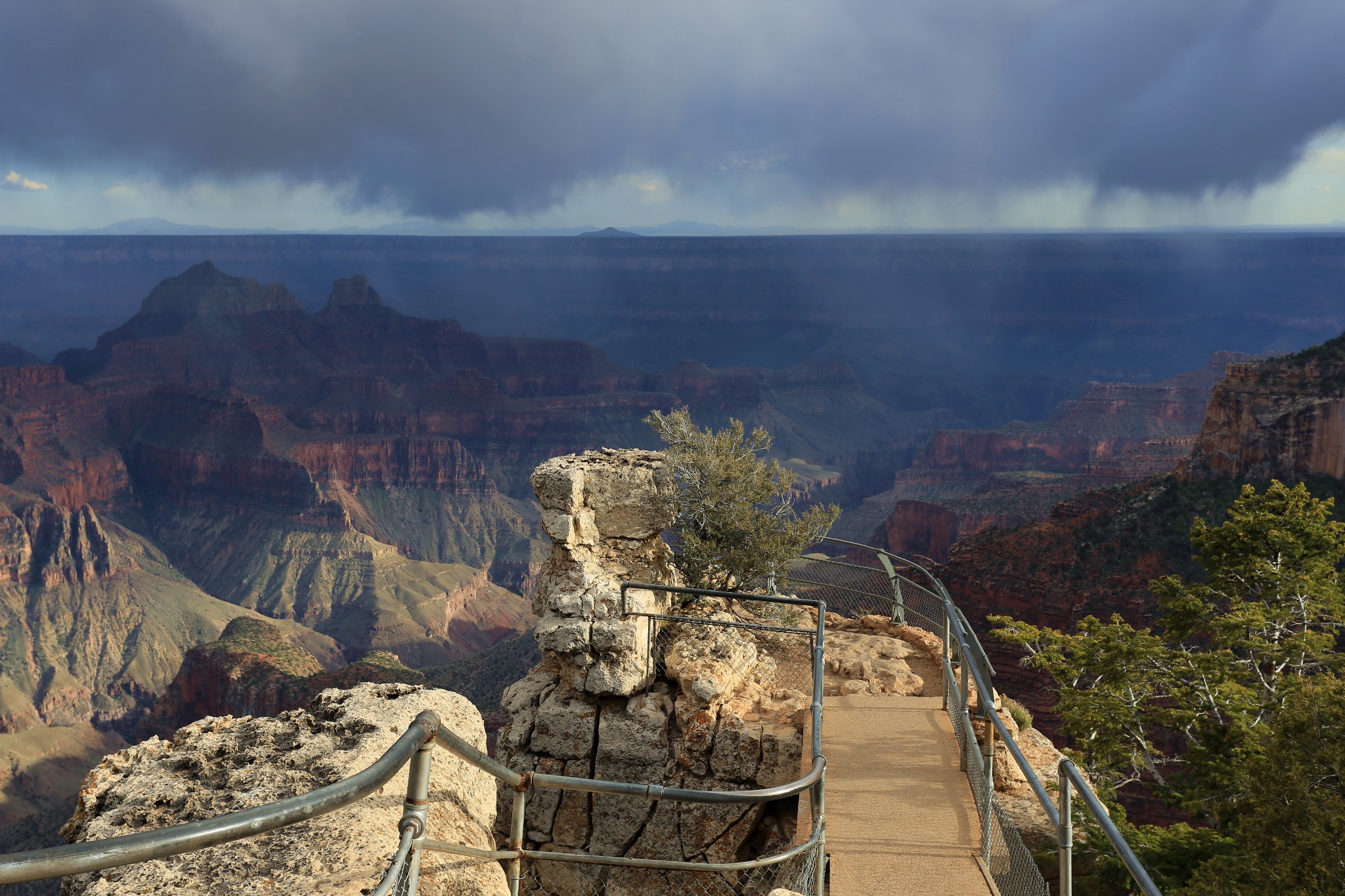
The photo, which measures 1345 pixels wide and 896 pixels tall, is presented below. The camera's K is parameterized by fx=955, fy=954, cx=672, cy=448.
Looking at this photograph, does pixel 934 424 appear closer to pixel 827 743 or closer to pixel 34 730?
pixel 34 730

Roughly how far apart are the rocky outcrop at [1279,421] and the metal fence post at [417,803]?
4817 cm

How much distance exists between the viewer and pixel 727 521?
47.4ft

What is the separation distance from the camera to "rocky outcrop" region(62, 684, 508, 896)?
4.17 metres

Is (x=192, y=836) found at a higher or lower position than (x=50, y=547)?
higher

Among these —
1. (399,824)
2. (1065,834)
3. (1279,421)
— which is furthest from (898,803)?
(1279,421)

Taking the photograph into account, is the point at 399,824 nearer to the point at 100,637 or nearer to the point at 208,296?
the point at 100,637

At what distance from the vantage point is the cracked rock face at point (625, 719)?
11.4m

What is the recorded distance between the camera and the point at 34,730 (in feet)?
225

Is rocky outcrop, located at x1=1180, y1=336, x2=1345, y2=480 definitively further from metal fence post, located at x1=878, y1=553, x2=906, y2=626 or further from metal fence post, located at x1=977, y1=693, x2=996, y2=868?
metal fence post, located at x1=977, y1=693, x2=996, y2=868

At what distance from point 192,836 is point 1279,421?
5161 cm

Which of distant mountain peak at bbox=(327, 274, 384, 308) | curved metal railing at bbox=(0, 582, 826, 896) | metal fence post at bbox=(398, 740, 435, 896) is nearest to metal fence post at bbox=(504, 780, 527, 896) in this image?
curved metal railing at bbox=(0, 582, 826, 896)

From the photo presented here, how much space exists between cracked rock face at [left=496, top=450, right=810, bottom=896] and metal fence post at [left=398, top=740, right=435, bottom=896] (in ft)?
25.5

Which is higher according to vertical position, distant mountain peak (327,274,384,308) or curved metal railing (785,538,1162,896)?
distant mountain peak (327,274,384,308)

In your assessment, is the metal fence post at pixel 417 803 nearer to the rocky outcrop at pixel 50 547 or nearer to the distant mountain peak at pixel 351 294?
the rocky outcrop at pixel 50 547
